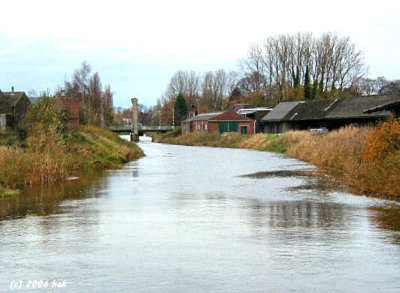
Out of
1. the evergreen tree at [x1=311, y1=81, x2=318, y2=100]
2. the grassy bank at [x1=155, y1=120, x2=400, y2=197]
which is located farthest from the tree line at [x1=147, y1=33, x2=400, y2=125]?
the grassy bank at [x1=155, y1=120, x2=400, y2=197]

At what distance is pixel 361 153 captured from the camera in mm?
21688

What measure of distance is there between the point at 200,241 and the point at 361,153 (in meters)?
13.5

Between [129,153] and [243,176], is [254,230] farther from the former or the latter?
[129,153]

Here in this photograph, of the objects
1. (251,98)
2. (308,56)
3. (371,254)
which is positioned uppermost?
(308,56)

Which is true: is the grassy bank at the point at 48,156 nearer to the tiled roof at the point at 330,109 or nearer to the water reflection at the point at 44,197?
the water reflection at the point at 44,197

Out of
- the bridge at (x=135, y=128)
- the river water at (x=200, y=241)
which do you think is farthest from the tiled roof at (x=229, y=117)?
the river water at (x=200, y=241)

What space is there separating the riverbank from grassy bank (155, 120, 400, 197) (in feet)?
41.2

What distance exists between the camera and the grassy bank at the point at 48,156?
19797 mm

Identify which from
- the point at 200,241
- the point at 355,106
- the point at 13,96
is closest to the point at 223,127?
the point at 355,106

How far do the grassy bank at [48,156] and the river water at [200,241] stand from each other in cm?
225

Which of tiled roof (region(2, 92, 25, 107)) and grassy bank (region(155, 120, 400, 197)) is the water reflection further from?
tiled roof (region(2, 92, 25, 107))

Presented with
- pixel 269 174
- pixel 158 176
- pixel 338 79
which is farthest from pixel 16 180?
pixel 338 79

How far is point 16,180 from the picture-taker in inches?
773

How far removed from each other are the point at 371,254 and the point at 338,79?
87.4 m
